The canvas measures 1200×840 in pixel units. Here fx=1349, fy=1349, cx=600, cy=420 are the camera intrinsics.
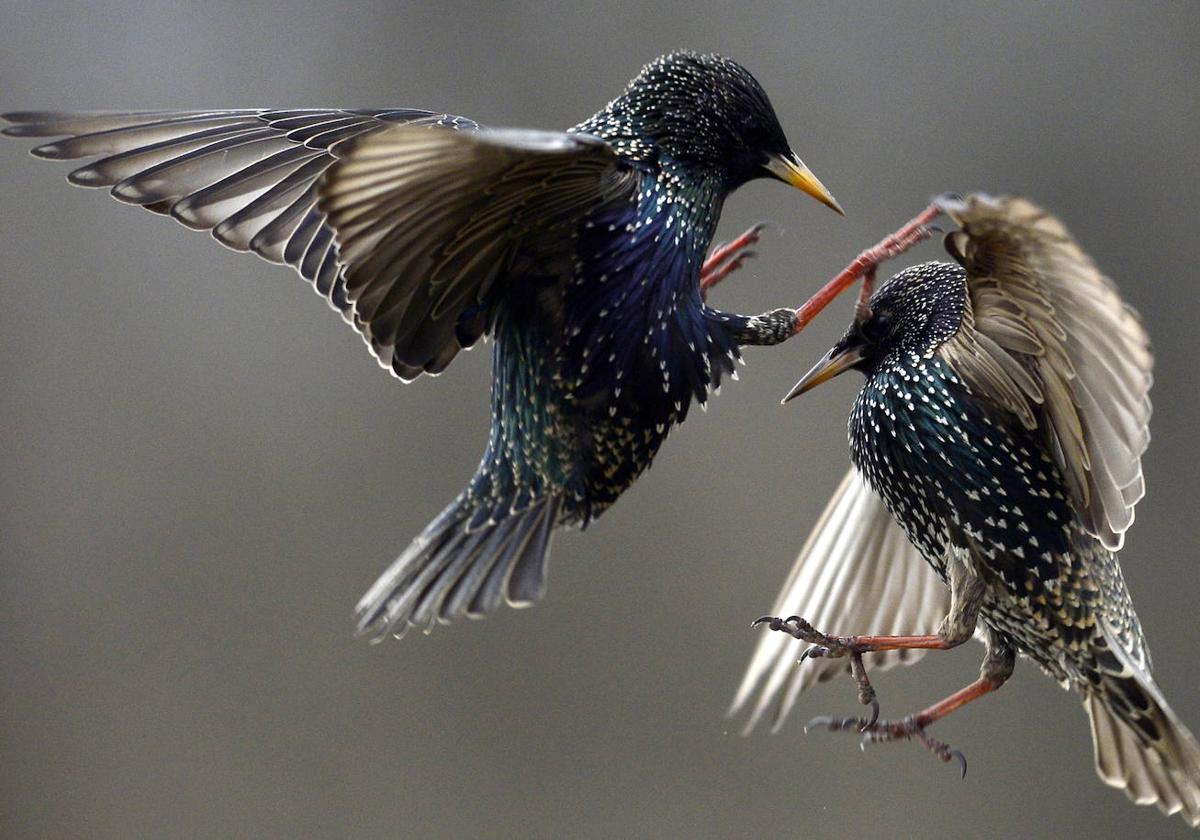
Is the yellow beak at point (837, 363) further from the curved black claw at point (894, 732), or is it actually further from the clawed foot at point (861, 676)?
the curved black claw at point (894, 732)

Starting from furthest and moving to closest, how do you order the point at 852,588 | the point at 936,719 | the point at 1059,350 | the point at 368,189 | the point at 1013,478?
the point at 852,588
the point at 936,719
the point at 1013,478
the point at 1059,350
the point at 368,189

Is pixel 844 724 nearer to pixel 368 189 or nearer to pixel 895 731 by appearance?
pixel 895 731

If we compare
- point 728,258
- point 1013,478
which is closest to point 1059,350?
point 1013,478

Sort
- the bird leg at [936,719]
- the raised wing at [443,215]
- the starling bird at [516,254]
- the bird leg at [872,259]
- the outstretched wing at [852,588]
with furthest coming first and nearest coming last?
the outstretched wing at [852,588], the bird leg at [936,719], the bird leg at [872,259], the starling bird at [516,254], the raised wing at [443,215]

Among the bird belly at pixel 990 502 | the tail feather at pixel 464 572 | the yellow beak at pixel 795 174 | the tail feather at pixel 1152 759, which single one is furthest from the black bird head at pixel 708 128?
the tail feather at pixel 1152 759

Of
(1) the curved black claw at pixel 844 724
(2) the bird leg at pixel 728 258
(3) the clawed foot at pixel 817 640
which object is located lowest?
(1) the curved black claw at pixel 844 724

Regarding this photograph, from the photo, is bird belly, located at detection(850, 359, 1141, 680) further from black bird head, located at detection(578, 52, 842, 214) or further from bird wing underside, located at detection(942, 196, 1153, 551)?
black bird head, located at detection(578, 52, 842, 214)
